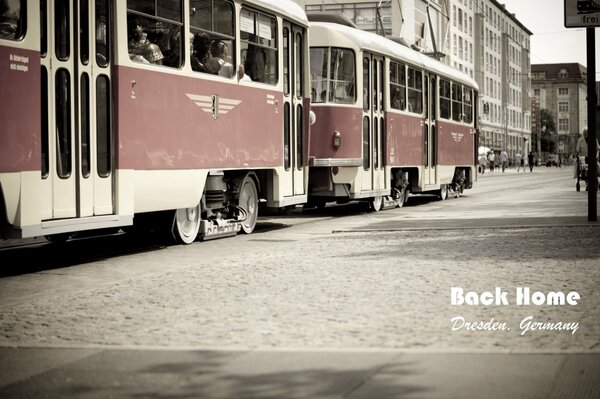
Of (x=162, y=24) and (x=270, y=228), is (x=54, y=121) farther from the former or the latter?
(x=270, y=228)

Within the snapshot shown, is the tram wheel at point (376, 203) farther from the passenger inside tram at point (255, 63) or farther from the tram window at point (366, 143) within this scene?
the passenger inside tram at point (255, 63)

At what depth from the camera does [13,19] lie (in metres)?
9.52

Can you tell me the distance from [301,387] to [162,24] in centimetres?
794

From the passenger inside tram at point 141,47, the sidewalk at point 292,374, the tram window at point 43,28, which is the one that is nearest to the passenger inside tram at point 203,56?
the passenger inside tram at point 141,47

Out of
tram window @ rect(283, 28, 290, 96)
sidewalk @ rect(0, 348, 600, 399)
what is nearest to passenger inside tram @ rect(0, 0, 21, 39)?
sidewalk @ rect(0, 348, 600, 399)

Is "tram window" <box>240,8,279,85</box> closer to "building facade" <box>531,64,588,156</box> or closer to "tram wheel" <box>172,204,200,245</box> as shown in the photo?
"tram wheel" <box>172,204,200,245</box>

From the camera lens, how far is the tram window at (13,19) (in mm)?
9421

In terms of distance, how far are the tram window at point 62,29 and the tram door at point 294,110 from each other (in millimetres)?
5998

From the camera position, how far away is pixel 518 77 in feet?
427

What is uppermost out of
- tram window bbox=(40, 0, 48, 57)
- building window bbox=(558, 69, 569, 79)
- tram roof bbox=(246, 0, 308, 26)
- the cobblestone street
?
building window bbox=(558, 69, 569, 79)

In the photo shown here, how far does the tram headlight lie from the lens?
18.6m

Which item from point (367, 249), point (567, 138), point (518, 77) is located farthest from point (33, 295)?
point (567, 138)

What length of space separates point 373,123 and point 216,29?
24.1ft

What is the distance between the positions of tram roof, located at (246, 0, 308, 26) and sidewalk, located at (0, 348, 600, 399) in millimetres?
9378
